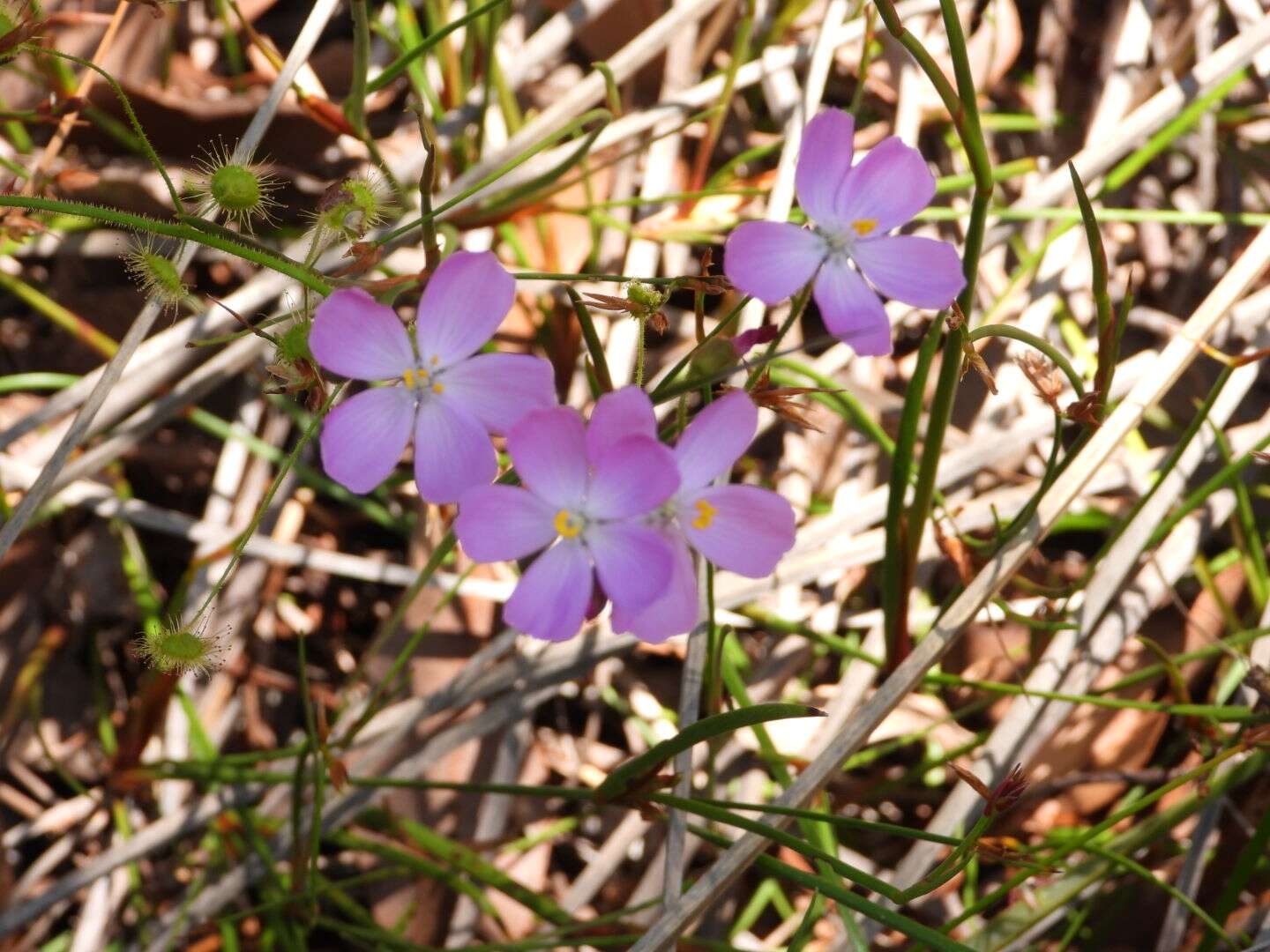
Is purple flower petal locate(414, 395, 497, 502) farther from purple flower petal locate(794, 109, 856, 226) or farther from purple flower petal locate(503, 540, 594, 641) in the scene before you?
purple flower petal locate(794, 109, 856, 226)

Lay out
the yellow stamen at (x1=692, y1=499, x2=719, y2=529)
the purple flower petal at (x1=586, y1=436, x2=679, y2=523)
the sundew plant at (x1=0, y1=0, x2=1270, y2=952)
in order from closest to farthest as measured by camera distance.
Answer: the purple flower petal at (x1=586, y1=436, x2=679, y2=523) → the yellow stamen at (x1=692, y1=499, x2=719, y2=529) → the sundew plant at (x1=0, y1=0, x2=1270, y2=952)

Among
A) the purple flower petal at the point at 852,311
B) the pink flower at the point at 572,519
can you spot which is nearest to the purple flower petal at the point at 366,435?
the pink flower at the point at 572,519

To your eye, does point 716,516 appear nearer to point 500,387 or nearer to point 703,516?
point 703,516

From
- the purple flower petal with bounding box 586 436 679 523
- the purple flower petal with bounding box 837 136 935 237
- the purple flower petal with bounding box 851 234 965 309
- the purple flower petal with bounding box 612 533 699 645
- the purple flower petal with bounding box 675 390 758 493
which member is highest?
the purple flower petal with bounding box 837 136 935 237

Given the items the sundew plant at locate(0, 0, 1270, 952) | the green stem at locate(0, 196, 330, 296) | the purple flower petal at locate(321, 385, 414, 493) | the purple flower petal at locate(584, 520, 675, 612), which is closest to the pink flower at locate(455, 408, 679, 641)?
the purple flower petal at locate(584, 520, 675, 612)

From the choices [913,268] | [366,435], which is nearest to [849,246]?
[913,268]

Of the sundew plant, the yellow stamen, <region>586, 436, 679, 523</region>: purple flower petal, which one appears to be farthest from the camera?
the sundew plant

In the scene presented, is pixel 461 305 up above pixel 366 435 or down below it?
above

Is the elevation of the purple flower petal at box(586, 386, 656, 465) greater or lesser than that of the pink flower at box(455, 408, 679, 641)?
greater
